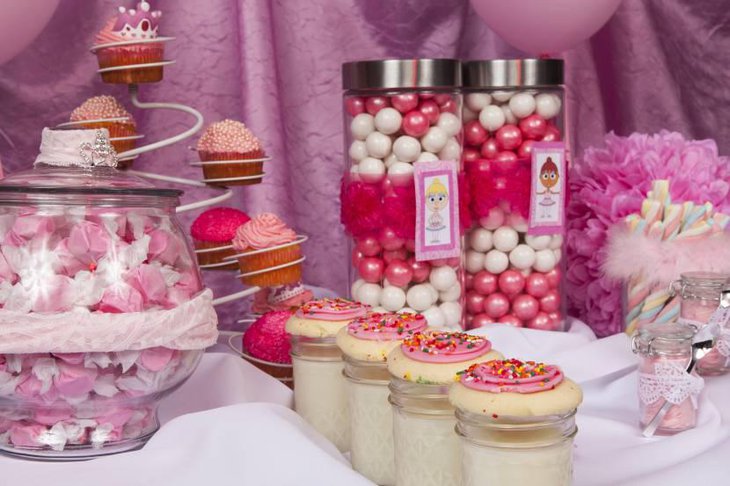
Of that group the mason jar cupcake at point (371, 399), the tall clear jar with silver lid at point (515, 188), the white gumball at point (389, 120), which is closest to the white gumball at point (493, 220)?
the tall clear jar with silver lid at point (515, 188)

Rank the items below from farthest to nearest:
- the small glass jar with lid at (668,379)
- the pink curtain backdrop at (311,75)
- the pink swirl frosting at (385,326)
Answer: the pink curtain backdrop at (311,75)
the small glass jar with lid at (668,379)
the pink swirl frosting at (385,326)

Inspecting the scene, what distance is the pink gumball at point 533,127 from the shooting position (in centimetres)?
149

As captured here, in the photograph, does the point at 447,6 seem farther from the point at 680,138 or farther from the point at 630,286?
the point at 630,286

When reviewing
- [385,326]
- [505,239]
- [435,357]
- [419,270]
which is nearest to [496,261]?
[505,239]

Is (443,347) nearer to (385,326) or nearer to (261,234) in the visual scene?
(385,326)

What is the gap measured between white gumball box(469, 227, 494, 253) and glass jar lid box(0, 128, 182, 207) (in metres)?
0.53

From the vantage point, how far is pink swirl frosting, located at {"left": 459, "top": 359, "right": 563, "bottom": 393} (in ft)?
2.76

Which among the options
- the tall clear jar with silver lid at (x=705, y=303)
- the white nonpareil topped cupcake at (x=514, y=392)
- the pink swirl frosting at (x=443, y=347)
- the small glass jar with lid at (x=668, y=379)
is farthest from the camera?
the tall clear jar with silver lid at (x=705, y=303)

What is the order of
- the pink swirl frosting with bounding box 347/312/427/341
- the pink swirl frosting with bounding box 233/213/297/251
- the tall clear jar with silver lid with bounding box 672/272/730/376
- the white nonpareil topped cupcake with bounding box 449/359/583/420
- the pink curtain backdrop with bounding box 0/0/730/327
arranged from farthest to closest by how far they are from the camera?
the pink curtain backdrop with bounding box 0/0/730/327 → the pink swirl frosting with bounding box 233/213/297/251 → the tall clear jar with silver lid with bounding box 672/272/730/376 → the pink swirl frosting with bounding box 347/312/427/341 → the white nonpareil topped cupcake with bounding box 449/359/583/420

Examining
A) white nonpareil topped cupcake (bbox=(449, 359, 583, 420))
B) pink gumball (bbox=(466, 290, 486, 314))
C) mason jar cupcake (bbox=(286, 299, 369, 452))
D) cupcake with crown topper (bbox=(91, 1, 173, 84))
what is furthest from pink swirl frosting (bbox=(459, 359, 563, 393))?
cupcake with crown topper (bbox=(91, 1, 173, 84))

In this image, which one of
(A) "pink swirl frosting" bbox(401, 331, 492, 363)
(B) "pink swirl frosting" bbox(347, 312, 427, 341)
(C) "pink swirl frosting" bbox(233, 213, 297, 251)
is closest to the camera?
(A) "pink swirl frosting" bbox(401, 331, 492, 363)

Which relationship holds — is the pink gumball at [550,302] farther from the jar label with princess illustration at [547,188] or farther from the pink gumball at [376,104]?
the pink gumball at [376,104]

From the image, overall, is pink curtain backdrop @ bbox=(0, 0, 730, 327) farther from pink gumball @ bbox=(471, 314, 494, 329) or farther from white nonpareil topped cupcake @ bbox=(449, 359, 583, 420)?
white nonpareil topped cupcake @ bbox=(449, 359, 583, 420)

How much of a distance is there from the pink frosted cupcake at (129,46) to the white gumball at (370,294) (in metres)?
0.43
